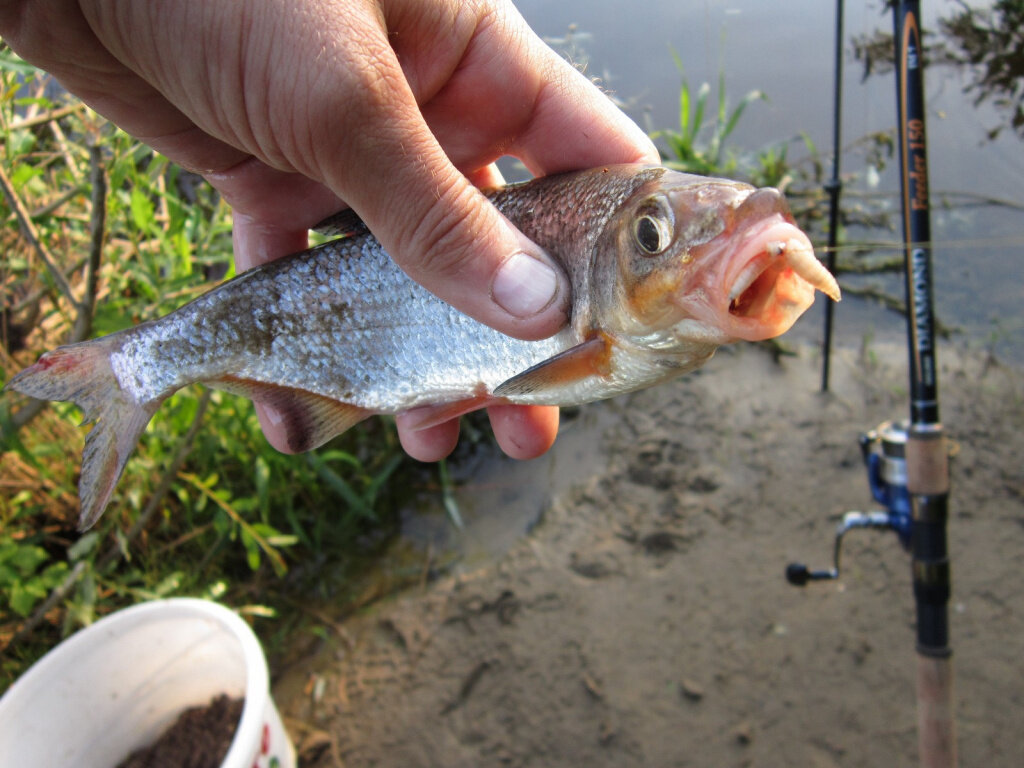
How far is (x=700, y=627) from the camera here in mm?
3465

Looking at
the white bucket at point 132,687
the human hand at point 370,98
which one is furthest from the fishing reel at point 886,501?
the white bucket at point 132,687

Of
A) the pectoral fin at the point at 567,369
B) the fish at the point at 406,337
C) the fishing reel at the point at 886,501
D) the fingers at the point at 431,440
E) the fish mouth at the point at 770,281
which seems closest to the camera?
the fish mouth at the point at 770,281

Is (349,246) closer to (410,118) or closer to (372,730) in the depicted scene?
(410,118)

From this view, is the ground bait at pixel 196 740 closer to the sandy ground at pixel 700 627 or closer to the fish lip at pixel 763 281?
the sandy ground at pixel 700 627

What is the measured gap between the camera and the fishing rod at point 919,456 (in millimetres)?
2725

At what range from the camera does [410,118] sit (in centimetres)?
153

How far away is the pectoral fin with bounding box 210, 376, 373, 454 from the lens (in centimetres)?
222

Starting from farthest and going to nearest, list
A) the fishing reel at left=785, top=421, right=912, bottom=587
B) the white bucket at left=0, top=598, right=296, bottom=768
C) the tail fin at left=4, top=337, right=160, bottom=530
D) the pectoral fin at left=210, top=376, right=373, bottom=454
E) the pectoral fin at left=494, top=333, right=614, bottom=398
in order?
the fishing reel at left=785, top=421, right=912, bottom=587
the white bucket at left=0, top=598, right=296, bottom=768
the pectoral fin at left=210, top=376, right=373, bottom=454
the tail fin at left=4, top=337, right=160, bottom=530
the pectoral fin at left=494, top=333, right=614, bottom=398

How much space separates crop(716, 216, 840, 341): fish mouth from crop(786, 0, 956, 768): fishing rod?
1.73 m

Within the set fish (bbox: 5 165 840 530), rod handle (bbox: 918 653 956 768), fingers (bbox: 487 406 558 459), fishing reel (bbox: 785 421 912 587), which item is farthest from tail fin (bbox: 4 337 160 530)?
rod handle (bbox: 918 653 956 768)

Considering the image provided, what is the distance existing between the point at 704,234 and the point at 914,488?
80.2 inches

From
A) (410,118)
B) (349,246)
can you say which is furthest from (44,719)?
(410,118)

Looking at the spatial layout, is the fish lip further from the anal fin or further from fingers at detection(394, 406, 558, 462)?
fingers at detection(394, 406, 558, 462)

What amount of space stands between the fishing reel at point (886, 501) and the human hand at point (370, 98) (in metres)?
1.79
